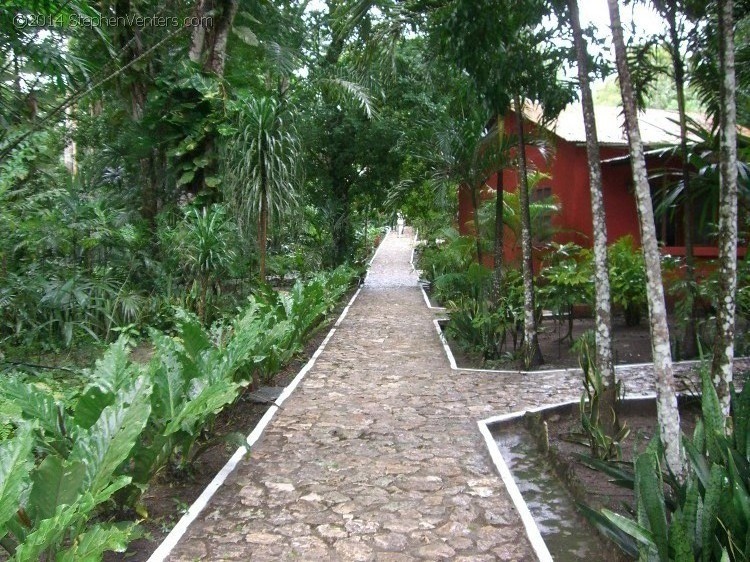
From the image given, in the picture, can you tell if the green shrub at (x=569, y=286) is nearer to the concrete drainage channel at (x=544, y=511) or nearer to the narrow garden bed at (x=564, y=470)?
the narrow garden bed at (x=564, y=470)

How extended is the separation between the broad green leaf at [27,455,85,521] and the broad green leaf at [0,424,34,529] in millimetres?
88

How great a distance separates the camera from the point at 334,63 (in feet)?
59.2

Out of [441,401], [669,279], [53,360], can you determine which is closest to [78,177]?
[53,360]

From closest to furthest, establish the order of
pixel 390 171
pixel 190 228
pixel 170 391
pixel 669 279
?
pixel 170 391
pixel 190 228
pixel 669 279
pixel 390 171

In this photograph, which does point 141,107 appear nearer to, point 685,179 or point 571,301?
point 571,301

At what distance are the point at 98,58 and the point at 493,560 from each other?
12300 mm

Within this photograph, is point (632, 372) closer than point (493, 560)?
No

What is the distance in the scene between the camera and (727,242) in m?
4.11

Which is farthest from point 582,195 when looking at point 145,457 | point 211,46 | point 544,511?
point 145,457

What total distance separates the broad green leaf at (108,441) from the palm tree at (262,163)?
592 centimetres

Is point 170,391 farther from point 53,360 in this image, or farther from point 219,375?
point 53,360

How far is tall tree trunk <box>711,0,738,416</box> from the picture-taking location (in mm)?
4020

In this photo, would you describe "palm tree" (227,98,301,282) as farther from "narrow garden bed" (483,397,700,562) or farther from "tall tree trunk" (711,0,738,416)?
"tall tree trunk" (711,0,738,416)

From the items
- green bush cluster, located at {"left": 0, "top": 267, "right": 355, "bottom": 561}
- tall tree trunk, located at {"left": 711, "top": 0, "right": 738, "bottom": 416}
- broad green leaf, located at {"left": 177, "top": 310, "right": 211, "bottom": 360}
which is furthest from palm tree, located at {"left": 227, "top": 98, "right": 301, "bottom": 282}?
tall tree trunk, located at {"left": 711, "top": 0, "right": 738, "bottom": 416}
